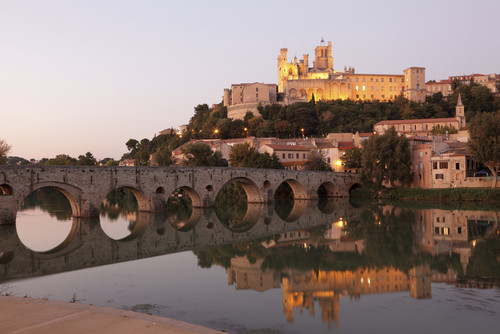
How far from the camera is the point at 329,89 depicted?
98.6 metres

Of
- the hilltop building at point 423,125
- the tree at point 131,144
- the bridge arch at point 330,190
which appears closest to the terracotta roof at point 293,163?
the bridge arch at point 330,190

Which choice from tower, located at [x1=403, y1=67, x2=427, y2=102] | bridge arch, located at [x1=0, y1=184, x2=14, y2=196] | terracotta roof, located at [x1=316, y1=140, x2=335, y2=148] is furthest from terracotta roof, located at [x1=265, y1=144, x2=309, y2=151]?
tower, located at [x1=403, y1=67, x2=427, y2=102]

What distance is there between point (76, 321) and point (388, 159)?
4124cm

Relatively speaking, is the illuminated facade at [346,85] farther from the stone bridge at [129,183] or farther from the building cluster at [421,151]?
the stone bridge at [129,183]

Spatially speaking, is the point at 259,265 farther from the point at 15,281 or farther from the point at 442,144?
the point at 442,144

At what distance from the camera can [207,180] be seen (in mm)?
36656

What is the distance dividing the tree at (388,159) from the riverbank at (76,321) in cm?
4006

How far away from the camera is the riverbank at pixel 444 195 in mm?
38981

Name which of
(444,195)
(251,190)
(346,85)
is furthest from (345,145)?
(346,85)

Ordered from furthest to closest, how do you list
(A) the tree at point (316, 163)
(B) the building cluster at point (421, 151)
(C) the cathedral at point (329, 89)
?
(C) the cathedral at point (329, 89)
(A) the tree at point (316, 163)
(B) the building cluster at point (421, 151)

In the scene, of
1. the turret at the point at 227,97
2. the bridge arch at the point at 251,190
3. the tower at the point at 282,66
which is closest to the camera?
the bridge arch at the point at 251,190

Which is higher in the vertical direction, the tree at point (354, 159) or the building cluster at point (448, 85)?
the building cluster at point (448, 85)

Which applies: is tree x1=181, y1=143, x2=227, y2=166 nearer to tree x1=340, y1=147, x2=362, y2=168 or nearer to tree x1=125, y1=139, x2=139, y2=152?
tree x1=340, y1=147, x2=362, y2=168

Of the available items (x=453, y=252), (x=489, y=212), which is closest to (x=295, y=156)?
(x=489, y=212)
